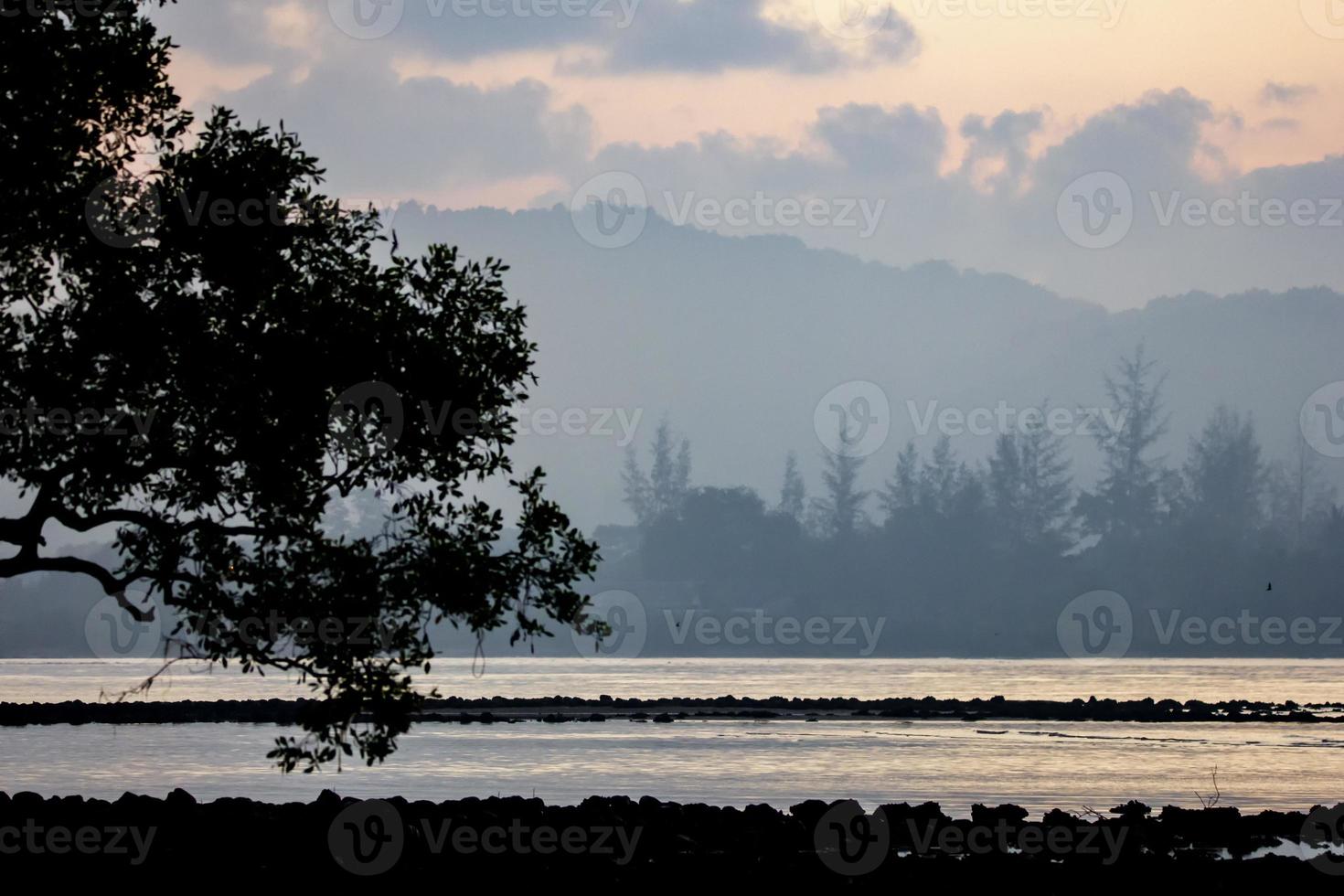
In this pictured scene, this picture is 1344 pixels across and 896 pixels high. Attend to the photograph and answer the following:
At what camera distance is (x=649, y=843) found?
29406 millimetres

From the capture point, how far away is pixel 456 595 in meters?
25.2

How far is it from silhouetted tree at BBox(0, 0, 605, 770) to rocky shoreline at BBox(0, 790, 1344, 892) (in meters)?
3.06

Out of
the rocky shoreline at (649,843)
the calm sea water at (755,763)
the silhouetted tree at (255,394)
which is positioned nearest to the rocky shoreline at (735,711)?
the calm sea water at (755,763)

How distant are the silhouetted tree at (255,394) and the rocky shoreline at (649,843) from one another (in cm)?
306

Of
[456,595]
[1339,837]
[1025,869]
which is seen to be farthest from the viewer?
[1339,837]

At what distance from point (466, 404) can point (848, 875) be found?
9.68 meters

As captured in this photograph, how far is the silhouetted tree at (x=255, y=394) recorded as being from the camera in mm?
25172

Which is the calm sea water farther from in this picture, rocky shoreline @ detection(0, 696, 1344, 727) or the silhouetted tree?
the silhouetted tree

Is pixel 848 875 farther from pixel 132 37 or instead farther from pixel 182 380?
pixel 132 37

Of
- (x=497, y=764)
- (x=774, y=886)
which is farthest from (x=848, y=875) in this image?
(x=497, y=764)

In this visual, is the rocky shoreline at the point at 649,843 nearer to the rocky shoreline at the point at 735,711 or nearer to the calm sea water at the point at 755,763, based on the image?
the calm sea water at the point at 755,763

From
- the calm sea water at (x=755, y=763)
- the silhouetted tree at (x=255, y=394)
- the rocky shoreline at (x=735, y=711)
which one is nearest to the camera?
the silhouetted tree at (x=255, y=394)

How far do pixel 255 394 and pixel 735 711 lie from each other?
66.9 meters

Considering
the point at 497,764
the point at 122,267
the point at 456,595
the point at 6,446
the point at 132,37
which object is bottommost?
the point at 497,764
